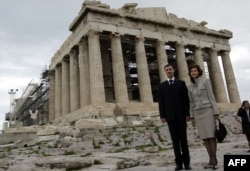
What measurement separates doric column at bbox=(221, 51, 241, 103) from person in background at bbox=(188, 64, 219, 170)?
116ft

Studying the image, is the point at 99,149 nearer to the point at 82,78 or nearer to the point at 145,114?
the point at 145,114

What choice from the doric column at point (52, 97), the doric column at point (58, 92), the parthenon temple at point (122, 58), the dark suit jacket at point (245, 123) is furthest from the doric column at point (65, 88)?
the dark suit jacket at point (245, 123)

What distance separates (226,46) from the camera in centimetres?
4206

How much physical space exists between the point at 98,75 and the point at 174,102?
23.9 m

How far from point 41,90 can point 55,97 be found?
21.0 meters

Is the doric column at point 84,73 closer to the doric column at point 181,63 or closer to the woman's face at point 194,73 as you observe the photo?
the doric column at point 181,63

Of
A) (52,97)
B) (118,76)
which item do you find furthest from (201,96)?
(52,97)

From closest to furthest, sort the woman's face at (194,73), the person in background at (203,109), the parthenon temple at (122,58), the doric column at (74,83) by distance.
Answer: the person in background at (203,109), the woman's face at (194,73), the parthenon temple at (122,58), the doric column at (74,83)

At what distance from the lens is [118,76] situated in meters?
31.1

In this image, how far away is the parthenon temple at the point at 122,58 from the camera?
1197 inches

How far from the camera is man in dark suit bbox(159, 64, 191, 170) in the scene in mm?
6131

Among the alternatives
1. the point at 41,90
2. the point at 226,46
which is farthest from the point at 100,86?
the point at 41,90

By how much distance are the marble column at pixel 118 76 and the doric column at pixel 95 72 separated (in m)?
1.80

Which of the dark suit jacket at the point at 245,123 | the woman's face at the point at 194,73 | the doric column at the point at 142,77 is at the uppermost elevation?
the doric column at the point at 142,77
